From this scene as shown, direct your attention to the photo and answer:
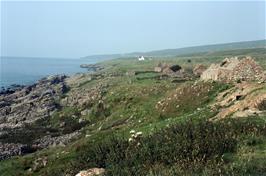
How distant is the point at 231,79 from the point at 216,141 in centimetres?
2227

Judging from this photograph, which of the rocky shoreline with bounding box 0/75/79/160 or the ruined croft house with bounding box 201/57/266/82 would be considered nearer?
the ruined croft house with bounding box 201/57/266/82

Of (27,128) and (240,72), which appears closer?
(240,72)

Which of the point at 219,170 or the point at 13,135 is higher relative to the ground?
the point at 219,170

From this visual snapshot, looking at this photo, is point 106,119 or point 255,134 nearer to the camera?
point 255,134

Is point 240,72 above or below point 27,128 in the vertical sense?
above

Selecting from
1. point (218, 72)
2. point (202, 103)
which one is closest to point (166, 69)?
point (218, 72)

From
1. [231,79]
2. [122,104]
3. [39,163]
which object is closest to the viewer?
[39,163]

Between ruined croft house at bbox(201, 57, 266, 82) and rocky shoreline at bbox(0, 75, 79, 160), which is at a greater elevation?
ruined croft house at bbox(201, 57, 266, 82)

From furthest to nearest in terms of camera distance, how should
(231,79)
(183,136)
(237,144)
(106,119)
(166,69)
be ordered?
(166,69), (106,119), (231,79), (183,136), (237,144)

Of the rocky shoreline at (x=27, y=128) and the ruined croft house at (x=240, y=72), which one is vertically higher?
the ruined croft house at (x=240, y=72)

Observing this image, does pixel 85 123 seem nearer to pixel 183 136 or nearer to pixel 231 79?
pixel 231 79

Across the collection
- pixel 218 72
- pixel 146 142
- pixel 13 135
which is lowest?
pixel 13 135

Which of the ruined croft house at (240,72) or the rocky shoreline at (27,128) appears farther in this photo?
the rocky shoreline at (27,128)

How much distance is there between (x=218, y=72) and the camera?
41.3m
